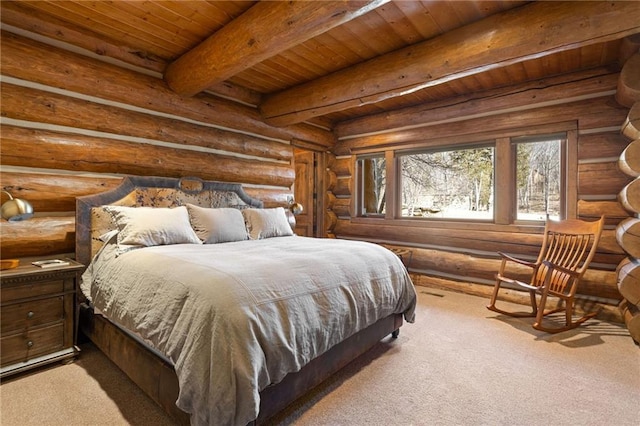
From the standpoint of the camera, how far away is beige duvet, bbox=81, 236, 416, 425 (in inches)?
50.6

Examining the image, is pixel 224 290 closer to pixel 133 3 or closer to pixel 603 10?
pixel 133 3

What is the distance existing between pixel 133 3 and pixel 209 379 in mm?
2668

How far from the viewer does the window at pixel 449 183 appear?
415 centimetres

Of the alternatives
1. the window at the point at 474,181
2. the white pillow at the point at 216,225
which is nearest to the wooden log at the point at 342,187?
the window at the point at 474,181

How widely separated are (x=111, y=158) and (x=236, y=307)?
97.2 inches

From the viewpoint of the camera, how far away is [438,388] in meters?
1.92

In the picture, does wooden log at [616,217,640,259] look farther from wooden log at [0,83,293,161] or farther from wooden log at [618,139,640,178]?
wooden log at [0,83,293,161]

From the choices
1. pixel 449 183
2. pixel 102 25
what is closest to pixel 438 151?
pixel 449 183

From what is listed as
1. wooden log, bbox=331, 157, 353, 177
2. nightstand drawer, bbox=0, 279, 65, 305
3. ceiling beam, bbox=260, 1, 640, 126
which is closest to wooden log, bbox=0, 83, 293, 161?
ceiling beam, bbox=260, 1, 640, 126

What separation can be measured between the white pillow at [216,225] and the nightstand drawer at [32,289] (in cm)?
103

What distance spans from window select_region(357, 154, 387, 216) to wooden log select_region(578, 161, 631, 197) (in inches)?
100

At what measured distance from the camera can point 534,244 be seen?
3.59m

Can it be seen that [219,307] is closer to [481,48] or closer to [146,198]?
[146,198]

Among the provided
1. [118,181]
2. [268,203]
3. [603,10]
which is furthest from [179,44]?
[603,10]
